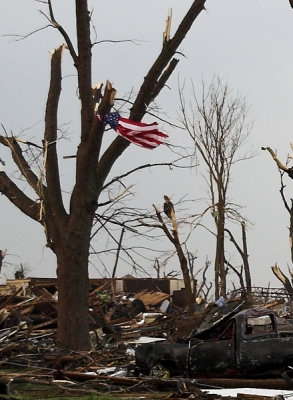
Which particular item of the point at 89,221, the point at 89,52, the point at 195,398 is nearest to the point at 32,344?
the point at 89,221

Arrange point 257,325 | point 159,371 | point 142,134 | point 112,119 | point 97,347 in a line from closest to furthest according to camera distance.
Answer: point 257,325
point 159,371
point 142,134
point 112,119
point 97,347

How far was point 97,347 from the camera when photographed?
21781mm

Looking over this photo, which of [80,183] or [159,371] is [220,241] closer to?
[80,183]

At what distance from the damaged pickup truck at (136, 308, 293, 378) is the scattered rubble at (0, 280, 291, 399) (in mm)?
534

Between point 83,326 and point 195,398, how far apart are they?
28.2ft

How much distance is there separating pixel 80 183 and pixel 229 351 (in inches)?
276

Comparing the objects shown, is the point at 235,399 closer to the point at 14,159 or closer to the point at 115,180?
the point at 115,180

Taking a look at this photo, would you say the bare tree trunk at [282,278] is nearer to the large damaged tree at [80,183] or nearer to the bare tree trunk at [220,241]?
the bare tree trunk at [220,241]

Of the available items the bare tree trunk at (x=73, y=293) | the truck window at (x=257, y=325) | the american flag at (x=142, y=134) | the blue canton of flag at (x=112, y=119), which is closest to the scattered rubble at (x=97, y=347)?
the bare tree trunk at (x=73, y=293)

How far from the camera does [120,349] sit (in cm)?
2025

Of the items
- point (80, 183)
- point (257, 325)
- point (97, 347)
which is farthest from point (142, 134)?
point (97, 347)

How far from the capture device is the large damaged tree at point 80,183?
64.7ft

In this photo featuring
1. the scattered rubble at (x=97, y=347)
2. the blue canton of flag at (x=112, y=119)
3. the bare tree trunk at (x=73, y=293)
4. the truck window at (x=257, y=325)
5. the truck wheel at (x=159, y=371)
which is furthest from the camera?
the bare tree trunk at (x=73, y=293)

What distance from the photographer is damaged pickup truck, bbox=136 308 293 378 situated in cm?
1435
